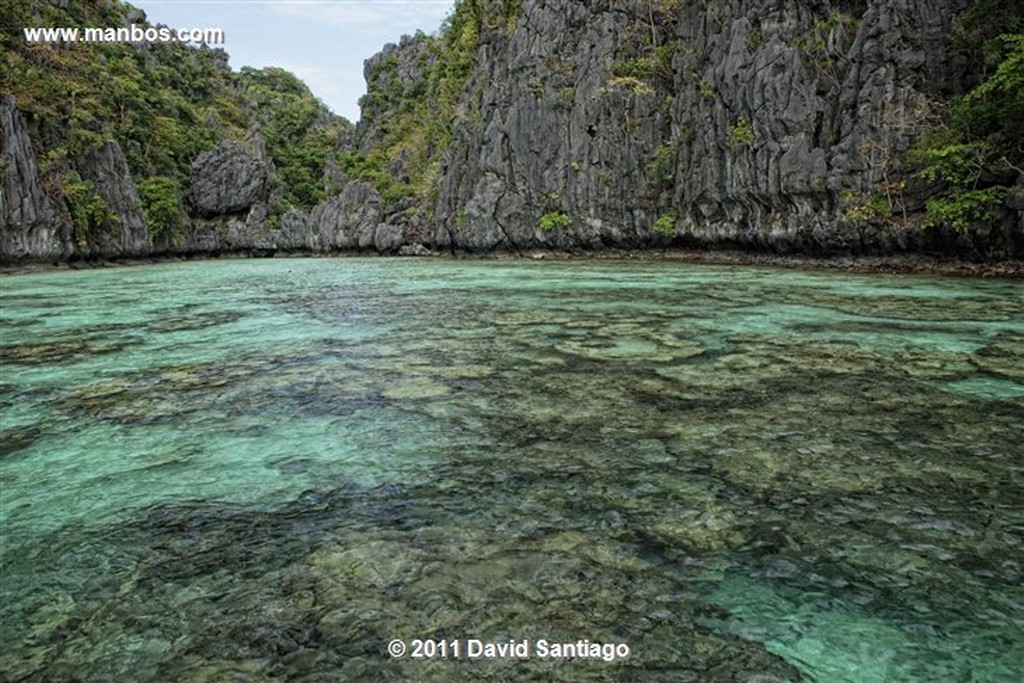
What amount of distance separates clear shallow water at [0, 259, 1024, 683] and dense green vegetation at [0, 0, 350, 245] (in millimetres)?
38947

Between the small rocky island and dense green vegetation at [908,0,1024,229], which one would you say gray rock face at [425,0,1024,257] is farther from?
dense green vegetation at [908,0,1024,229]

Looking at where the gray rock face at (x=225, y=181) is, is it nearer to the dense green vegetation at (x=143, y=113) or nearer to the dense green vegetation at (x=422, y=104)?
the dense green vegetation at (x=143, y=113)

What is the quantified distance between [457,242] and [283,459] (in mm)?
34454

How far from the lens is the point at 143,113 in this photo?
158ft

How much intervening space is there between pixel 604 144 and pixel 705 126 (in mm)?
6001

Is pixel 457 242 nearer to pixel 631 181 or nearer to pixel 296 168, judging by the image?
pixel 631 181

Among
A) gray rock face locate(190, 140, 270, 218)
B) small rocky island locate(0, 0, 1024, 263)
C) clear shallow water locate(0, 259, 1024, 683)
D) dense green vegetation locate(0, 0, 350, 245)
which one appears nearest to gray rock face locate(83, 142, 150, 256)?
small rocky island locate(0, 0, 1024, 263)

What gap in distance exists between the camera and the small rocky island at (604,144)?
18734mm

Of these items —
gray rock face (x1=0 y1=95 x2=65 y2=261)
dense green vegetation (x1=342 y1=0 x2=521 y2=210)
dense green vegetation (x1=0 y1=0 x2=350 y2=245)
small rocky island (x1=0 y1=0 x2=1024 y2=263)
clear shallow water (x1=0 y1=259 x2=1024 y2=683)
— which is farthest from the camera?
dense green vegetation (x1=342 y1=0 x2=521 y2=210)

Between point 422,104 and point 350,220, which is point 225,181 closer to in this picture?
point 350,220

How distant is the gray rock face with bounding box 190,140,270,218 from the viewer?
5281cm

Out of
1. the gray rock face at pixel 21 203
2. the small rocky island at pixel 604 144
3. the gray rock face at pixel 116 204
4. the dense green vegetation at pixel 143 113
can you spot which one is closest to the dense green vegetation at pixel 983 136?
the small rocky island at pixel 604 144

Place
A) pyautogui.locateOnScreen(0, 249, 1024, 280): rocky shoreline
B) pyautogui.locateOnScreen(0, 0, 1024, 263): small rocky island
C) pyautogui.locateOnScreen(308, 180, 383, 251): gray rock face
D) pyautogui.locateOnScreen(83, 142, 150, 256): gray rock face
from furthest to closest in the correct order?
pyautogui.locateOnScreen(308, 180, 383, 251): gray rock face
pyautogui.locateOnScreen(83, 142, 150, 256): gray rock face
pyautogui.locateOnScreen(0, 0, 1024, 263): small rocky island
pyautogui.locateOnScreen(0, 249, 1024, 280): rocky shoreline

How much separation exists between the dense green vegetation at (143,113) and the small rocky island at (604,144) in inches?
7.9
